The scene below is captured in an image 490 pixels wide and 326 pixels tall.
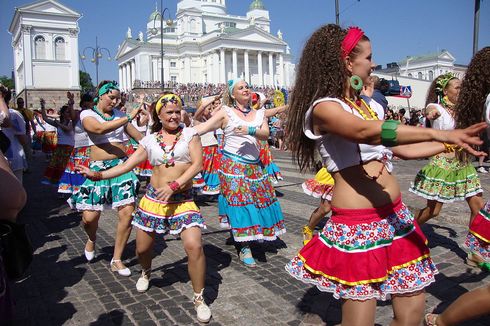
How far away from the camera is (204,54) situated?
90.1 metres

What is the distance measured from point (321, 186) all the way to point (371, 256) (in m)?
2.96

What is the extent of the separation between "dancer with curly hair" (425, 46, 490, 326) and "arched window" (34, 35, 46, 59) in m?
66.1

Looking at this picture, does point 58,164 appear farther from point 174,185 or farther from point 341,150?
point 341,150

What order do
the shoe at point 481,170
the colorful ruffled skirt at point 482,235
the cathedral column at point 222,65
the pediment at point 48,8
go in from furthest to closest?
the cathedral column at point 222,65 < the pediment at point 48,8 < the shoe at point 481,170 < the colorful ruffled skirt at point 482,235

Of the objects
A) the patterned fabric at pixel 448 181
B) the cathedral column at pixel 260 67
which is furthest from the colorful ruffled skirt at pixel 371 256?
the cathedral column at pixel 260 67

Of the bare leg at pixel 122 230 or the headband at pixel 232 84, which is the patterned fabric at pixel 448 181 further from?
the bare leg at pixel 122 230

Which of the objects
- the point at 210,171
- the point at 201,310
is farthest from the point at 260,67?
the point at 201,310

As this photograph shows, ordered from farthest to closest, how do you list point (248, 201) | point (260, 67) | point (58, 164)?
point (260, 67) < point (58, 164) < point (248, 201)

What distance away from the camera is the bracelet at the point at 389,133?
1.93 m

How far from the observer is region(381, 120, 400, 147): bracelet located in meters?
1.93

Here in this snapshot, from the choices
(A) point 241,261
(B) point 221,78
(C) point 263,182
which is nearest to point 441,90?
(C) point 263,182

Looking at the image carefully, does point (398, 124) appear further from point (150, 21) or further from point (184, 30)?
point (150, 21)

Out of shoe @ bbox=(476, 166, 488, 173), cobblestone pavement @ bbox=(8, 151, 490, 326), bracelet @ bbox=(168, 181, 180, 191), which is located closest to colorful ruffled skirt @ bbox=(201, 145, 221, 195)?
cobblestone pavement @ bbox=(8, 151, 490, 326)

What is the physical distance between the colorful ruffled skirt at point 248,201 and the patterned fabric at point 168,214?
1147 millimetres
